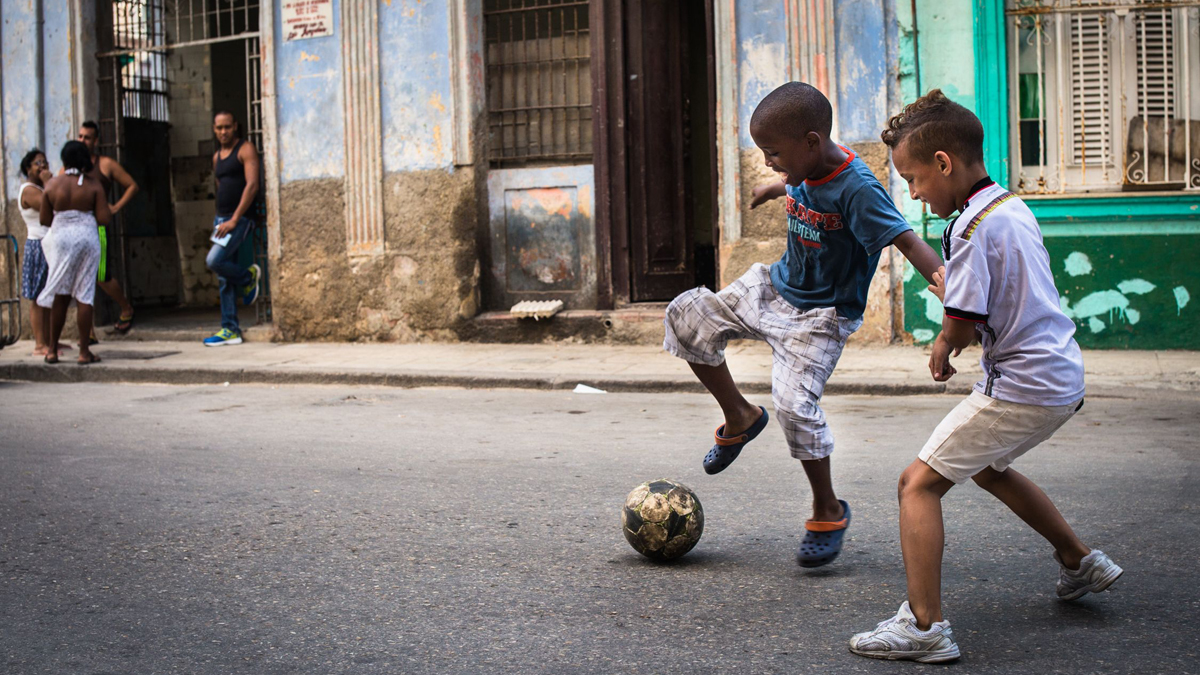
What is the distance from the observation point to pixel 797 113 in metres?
3.56

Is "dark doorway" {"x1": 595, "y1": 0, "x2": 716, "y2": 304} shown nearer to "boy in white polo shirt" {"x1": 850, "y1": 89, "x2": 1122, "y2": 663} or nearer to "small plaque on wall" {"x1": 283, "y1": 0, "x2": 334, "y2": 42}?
"small plaque on wall" {"x1": 283, "y1": 0, "x2": 334, "y2": 42}

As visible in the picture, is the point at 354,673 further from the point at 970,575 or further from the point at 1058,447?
the point at 1058,447

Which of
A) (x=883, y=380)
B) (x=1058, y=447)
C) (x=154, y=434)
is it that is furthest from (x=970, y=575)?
(x=154, y=434)

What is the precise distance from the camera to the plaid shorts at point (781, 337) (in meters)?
3.63

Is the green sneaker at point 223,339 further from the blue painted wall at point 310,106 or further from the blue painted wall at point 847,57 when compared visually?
the blue painted wall at point 847,57

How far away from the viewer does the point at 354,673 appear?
286 cm

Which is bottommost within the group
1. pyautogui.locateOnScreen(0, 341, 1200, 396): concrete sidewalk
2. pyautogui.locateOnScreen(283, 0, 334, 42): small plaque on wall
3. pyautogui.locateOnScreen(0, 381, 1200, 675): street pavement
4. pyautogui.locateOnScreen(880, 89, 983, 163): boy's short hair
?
pyautogui.locateOnScreen(0, 381, 1200, 675): street pavement

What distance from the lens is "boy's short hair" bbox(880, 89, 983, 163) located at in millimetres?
2871

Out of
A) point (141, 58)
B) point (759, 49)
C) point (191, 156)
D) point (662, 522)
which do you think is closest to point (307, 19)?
point (759, 49)

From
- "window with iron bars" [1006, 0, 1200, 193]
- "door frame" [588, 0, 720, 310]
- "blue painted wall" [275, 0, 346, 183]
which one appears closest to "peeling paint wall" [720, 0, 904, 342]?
"door frame" [588, 0, 720, 310]

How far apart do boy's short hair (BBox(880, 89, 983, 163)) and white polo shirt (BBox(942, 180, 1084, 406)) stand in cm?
11

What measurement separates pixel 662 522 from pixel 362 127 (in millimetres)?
8080

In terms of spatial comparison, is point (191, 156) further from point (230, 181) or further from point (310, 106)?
point (310, 106)

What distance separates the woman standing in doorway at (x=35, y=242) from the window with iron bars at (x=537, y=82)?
4240 mm
